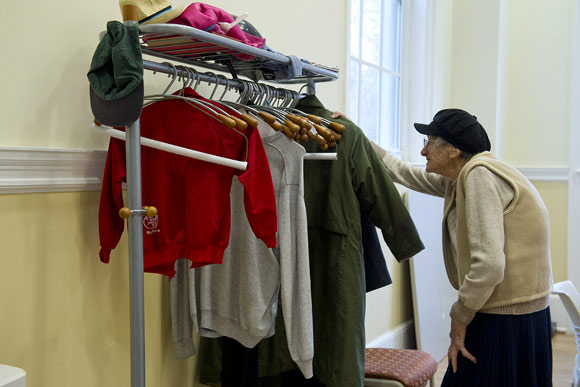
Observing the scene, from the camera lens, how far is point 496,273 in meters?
1.90

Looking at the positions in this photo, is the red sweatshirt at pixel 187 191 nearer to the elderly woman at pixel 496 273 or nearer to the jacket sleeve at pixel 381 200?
the jacket sleeve at pixel 381 200

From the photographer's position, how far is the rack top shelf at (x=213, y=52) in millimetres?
1404

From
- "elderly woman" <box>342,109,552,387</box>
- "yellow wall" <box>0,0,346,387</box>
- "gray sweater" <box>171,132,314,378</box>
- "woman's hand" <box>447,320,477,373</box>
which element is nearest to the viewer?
"yellow wall" <box>0,0,346,387</box>

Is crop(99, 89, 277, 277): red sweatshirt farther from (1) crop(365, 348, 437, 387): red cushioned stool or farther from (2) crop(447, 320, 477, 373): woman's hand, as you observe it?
(1) crop(365, 348, 437, 387): red cushioned stool

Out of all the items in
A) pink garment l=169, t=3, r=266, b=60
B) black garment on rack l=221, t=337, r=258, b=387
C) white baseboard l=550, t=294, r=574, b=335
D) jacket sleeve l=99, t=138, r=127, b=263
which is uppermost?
pink garment l=169, t=3, r=266, b=60

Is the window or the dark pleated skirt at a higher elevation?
the window

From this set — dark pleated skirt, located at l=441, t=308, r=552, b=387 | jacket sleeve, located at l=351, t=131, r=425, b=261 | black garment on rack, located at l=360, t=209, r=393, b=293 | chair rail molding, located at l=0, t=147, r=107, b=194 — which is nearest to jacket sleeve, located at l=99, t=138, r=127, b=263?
chair rail molding, located at l=0, t=147, r=107, b=194

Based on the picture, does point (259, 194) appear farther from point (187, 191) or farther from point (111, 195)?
point (111, 195)

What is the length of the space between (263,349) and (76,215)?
77 centimetres

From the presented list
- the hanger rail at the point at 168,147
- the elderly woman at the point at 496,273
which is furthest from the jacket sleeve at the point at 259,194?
the elderly woman at the point at 496,273

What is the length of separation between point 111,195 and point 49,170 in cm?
17

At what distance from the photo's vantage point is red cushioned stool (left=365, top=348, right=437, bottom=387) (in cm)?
228

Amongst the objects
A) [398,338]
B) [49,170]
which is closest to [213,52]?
[49,170]

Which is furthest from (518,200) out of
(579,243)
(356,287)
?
(579,243)
